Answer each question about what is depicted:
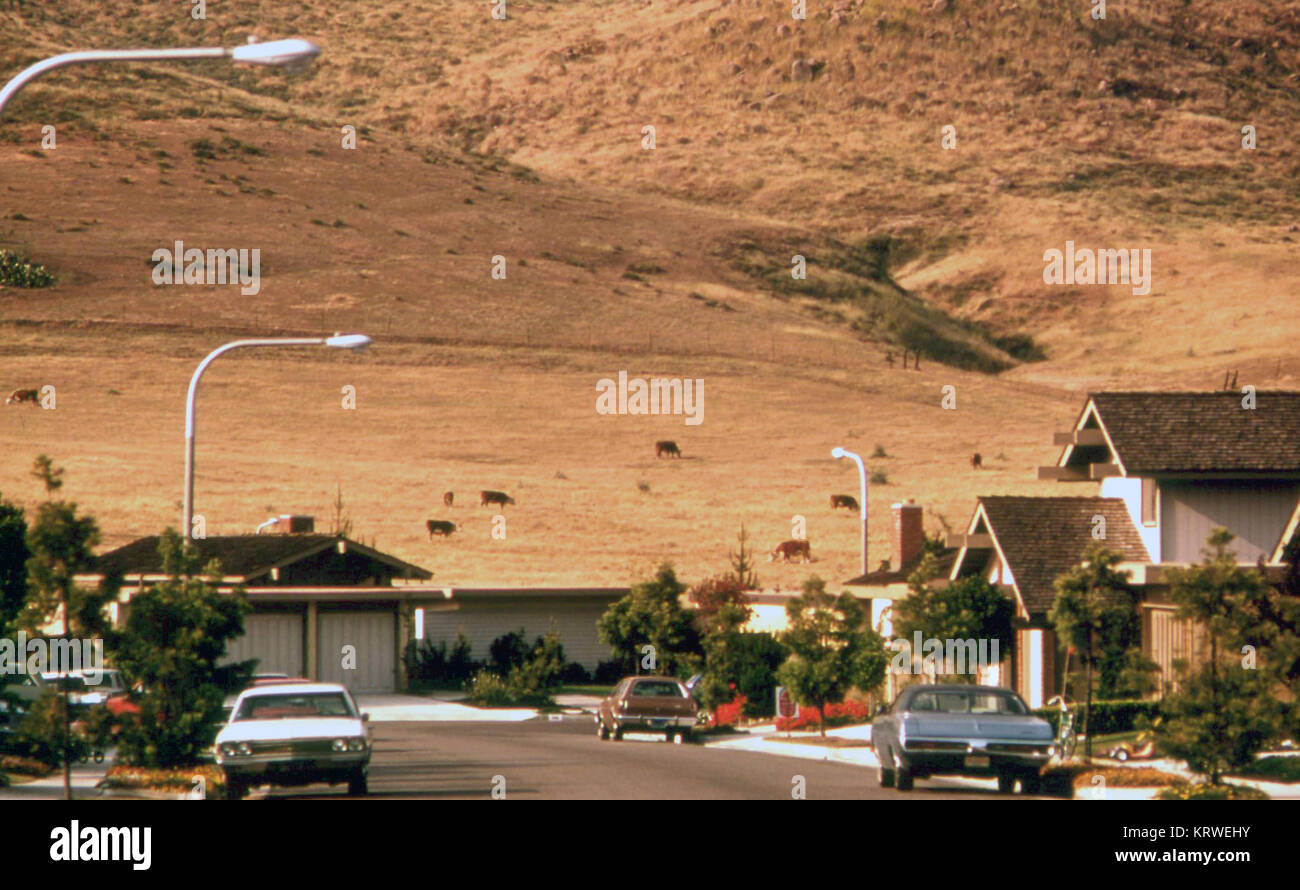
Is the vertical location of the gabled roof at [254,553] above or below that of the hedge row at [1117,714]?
above


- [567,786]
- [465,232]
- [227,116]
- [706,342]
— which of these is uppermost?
[227,116]

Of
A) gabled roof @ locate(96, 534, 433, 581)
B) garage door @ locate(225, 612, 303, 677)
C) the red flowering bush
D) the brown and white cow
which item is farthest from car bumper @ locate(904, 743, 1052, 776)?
the brown and white cow

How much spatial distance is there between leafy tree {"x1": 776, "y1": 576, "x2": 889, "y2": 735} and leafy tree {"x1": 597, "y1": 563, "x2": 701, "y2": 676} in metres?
11.0

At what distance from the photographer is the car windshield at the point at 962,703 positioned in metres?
24.8

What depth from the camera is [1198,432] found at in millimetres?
37031

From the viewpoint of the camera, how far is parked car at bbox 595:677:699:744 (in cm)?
3672

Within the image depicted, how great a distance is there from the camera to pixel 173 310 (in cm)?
9394

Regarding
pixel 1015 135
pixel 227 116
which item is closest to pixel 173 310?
pixel 227 116

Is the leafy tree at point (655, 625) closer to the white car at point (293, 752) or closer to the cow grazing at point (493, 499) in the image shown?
the cow grazing at point (493, 499)

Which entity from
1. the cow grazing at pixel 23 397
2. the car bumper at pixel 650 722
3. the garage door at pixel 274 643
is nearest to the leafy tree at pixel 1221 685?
the car bumper at pixel 650 722

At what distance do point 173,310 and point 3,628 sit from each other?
68699 millimetres

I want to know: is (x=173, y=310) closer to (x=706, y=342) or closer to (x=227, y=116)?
(x=706, y=342)

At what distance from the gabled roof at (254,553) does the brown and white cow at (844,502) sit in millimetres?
22008

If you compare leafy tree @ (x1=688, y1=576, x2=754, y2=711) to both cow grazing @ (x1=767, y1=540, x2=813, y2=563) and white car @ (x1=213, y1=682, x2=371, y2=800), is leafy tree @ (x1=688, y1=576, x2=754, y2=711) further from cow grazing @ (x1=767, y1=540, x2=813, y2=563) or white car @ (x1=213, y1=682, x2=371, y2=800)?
white car @ (x1=213, y1=682, x2=371, y2=800)
